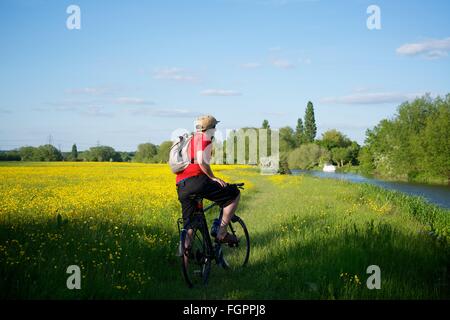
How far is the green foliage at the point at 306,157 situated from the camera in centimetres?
7962

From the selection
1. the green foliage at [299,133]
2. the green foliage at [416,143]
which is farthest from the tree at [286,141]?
the green foliage at [416,143]

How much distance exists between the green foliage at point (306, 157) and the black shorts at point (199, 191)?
2866 inches

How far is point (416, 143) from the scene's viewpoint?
179 feet

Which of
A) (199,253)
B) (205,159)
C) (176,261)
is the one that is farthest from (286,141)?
(205,159)

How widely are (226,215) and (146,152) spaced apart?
5515 cm

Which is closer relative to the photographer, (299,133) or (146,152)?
(146,152)

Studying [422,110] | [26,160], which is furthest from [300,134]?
[26,160]

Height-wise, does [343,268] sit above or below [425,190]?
above

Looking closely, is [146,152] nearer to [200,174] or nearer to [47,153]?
[47,153]

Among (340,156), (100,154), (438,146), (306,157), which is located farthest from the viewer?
(340,156)

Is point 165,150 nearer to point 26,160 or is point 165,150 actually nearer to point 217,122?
point 26,160

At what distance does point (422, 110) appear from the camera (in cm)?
6003

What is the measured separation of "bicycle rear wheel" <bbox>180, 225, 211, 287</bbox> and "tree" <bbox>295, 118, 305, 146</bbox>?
85.6 m

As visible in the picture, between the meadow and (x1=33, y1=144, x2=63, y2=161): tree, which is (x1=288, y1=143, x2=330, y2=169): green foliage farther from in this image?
the meadow
